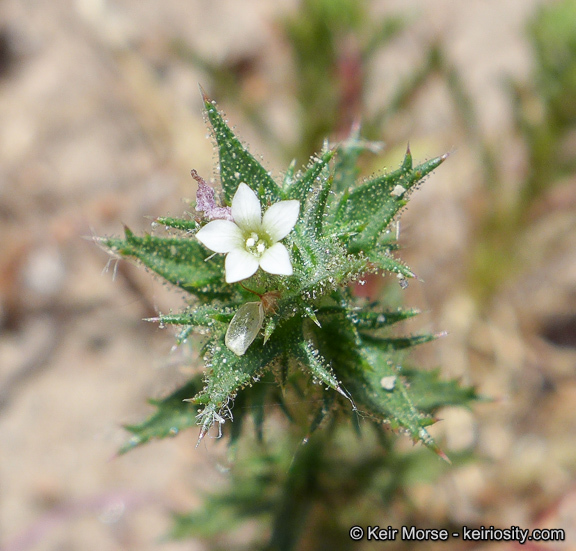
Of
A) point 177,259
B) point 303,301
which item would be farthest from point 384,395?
point 177,259

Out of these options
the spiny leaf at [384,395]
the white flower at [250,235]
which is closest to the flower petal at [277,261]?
the white flower at [250,235]

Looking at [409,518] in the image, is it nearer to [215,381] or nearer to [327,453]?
[327,453]

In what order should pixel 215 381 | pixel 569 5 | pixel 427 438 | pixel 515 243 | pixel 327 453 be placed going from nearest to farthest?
1. pixel 215 381
2. pixel 427 438
3. pixel 327 453
4. pixel 569 5
5. pixel 515 243

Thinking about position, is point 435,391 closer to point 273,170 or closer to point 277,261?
point 277,261


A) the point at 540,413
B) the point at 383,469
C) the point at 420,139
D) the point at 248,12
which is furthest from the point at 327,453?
the point at 248,12

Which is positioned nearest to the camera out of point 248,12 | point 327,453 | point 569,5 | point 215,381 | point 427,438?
point 215,381

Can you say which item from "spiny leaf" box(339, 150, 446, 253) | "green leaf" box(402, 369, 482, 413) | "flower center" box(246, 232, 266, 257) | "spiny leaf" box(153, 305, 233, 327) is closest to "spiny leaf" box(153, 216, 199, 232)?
"flower center" box(246, 232, 266, 257)

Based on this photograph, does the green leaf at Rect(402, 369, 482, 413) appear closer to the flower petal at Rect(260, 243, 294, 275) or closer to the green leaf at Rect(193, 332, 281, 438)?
the green leaf at Rect(193, 332, 281, 438)

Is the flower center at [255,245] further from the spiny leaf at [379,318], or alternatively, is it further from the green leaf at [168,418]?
the green leaf at [168,418]
